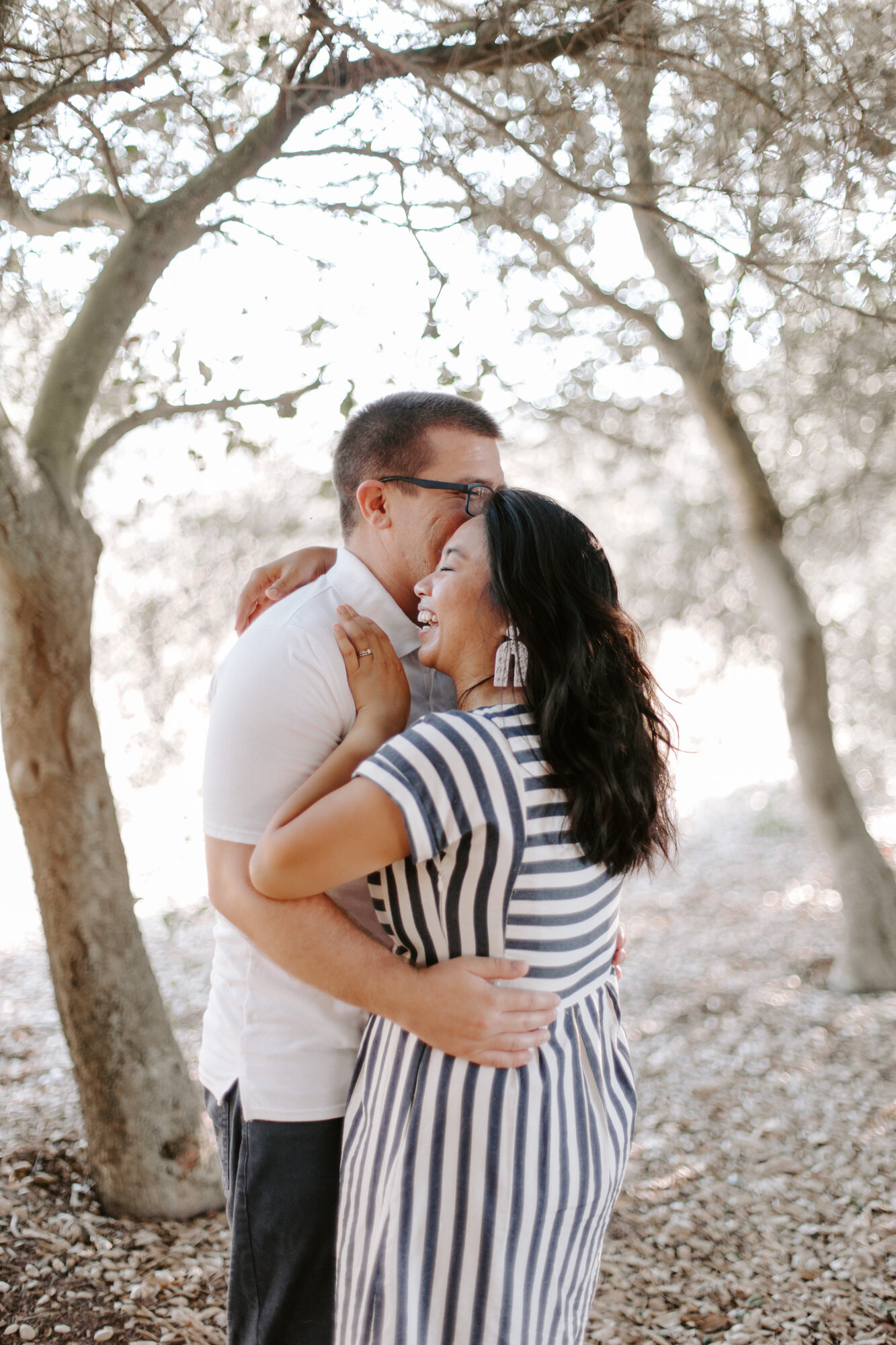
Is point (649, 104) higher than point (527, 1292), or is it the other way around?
point (649, 104)

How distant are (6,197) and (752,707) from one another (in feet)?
42.2

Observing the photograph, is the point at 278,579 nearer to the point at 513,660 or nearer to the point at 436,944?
the point at 513,660

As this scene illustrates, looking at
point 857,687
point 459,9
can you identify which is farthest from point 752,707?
point 459,9

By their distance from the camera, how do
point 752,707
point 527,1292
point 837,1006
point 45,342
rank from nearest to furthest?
point 527,1292 < point 45,342 < point 837,1006 < point 752,707

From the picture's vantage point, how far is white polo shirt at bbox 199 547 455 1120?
5.69 feet

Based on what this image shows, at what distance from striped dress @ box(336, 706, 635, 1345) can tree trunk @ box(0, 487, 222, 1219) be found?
178 centimetres

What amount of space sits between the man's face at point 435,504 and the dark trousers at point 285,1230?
1136mm

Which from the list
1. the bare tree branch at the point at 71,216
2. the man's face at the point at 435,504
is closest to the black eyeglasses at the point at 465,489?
the man's face at the point at 435,504

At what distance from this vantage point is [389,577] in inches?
83.0

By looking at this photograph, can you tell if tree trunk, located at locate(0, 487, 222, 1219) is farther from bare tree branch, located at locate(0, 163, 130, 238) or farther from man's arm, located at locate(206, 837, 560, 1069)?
man's arm, located at locate(206, 837, 560, 1069)

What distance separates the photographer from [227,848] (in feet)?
5.70

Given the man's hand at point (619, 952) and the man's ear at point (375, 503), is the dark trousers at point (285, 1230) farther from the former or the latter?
the man's ear at point (375, 503)

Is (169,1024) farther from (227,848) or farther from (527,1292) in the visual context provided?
(527,1292)

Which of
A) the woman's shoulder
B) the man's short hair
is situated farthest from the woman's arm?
the man's short hair
